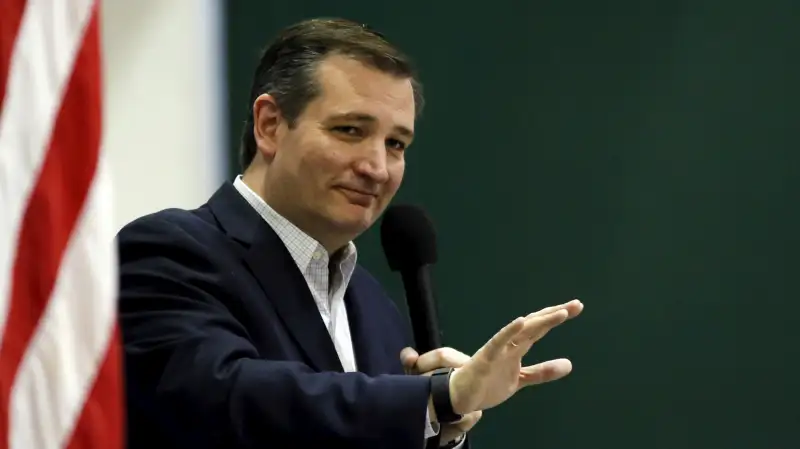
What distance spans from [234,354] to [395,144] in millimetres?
446

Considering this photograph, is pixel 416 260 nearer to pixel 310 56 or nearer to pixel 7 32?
pixel 310 56

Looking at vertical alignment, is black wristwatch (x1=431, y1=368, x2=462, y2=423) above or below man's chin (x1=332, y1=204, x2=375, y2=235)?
below

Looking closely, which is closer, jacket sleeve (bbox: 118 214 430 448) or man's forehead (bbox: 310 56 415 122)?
jacket sleeve (bbox: 118 214 430 448)

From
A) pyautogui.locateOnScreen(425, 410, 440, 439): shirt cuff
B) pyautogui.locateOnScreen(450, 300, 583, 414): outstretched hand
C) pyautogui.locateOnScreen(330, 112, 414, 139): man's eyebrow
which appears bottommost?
pyautogui.locateOnScreen(425, 410, 440, 439): shirt cuff

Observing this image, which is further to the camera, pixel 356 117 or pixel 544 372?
pixel 356 117

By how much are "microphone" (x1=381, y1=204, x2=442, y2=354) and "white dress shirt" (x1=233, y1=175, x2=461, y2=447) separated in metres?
0.10

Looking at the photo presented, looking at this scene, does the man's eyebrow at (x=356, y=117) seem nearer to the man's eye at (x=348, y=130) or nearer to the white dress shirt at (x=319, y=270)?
the man's eye at (x=348, y=130)

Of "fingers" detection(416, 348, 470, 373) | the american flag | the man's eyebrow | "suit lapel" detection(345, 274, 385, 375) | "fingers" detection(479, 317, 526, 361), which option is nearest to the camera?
the american flag

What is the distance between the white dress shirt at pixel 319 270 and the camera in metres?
1.51

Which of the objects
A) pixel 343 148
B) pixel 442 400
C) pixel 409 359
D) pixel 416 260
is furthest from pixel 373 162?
pixel 442 400

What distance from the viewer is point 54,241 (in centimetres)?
96

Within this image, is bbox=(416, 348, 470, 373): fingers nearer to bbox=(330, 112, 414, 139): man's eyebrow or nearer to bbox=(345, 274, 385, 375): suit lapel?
bbox=(345, 274, 385, 375): suit lapel

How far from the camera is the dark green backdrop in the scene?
221 cm

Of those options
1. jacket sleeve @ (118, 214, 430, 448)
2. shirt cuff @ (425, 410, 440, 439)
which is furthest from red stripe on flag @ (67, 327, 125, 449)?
shirt cuff @ (425, 410, 440, 439)
